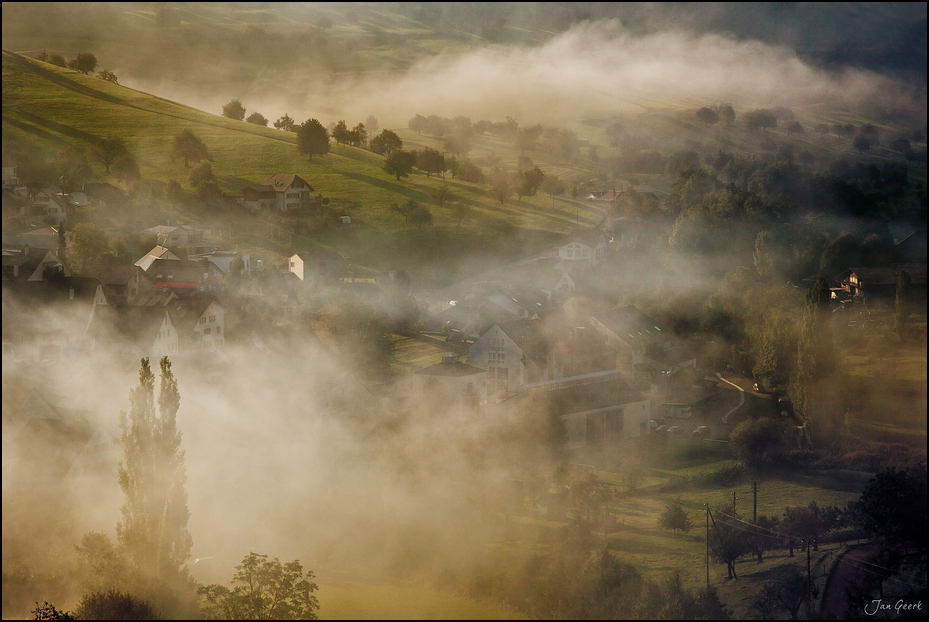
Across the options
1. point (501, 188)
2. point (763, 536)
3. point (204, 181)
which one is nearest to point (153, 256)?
point (204, 181)

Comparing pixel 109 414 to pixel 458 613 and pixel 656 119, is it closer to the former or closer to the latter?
pixel 458 613

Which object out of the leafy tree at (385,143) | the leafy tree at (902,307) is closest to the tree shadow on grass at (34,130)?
the leafy tree at (385,143)

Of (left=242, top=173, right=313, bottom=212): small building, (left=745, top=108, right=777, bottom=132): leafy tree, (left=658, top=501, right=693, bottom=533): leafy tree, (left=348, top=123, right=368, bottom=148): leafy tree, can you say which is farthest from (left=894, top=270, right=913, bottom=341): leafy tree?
(left=348, top=123, right=368, bottom=148): leafy tree

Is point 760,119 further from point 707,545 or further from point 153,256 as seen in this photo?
point 153,256

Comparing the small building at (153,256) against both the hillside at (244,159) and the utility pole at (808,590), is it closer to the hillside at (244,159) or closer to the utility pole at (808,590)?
the hillside at (244,159)

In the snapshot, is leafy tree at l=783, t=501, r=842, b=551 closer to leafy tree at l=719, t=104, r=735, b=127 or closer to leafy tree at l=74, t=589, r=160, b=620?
leafy tree at l=74, t=589, r=160, b=620

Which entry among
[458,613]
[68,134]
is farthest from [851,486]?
[68,134]
